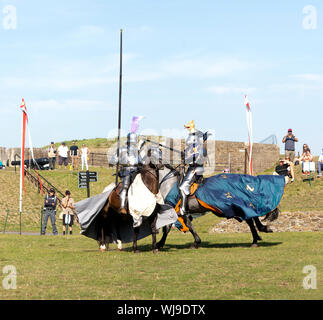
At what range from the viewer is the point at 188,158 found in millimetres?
16844

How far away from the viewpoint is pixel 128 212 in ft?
53.0

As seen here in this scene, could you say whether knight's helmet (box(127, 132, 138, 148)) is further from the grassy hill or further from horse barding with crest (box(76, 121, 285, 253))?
the grassy hill

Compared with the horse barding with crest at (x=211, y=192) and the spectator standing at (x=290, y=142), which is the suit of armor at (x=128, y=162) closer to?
the horse barding with crest at (x=211, y=192)

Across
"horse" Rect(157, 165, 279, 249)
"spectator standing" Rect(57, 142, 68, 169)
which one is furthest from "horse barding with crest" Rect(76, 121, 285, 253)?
"spectator standing" Rect(57, 142, 68, 169)

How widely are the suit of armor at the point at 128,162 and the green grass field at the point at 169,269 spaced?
158 cm

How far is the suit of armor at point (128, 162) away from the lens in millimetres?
15984

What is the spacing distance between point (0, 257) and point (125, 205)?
337 cm

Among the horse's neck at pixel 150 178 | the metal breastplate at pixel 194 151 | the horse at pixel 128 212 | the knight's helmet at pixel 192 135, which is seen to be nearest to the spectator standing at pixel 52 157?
the horse at pixel 128 212

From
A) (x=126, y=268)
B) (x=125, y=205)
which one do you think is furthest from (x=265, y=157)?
(x=126, y=268)

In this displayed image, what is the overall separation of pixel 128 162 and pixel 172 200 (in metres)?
1.76

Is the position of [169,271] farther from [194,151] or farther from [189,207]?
[194,151]

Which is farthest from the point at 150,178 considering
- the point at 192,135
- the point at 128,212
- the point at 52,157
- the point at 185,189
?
the point at 52,157
